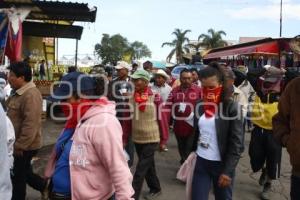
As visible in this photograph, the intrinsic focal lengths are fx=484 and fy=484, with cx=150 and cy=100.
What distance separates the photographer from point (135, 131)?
654 centimetres

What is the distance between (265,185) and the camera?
23.3 ft

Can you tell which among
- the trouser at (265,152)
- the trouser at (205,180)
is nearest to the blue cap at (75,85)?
the trouser at (205,180)

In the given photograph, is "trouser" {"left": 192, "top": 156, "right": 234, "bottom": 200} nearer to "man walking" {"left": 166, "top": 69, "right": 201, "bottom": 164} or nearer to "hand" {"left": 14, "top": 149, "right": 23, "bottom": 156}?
"hand" {"left": 14, "top": 149, "right": 23, "bottom": 156}

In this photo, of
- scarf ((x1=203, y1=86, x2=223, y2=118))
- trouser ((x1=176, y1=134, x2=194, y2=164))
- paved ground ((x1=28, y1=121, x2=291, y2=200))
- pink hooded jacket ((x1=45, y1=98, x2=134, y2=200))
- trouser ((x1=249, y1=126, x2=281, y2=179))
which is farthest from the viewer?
trouser ((x1=176, y1=134, x2=194, y2=164))

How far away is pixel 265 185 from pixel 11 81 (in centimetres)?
399

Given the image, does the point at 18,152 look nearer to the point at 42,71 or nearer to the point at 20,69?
the point at 20,69

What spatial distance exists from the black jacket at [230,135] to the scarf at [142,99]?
2035mm

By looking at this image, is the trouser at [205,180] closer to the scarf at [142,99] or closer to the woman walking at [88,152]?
the woman walking at [88,152]

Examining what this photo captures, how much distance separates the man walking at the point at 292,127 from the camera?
149 inches

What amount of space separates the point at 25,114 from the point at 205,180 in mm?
2037

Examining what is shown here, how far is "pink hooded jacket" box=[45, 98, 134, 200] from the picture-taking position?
3.15m

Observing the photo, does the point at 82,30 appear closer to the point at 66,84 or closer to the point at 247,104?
the point at 247,104

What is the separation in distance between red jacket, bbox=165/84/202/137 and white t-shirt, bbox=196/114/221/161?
10.5ft

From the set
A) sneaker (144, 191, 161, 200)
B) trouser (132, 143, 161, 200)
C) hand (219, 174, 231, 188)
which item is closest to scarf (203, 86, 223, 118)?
hand (219, 174, 231, 188)
